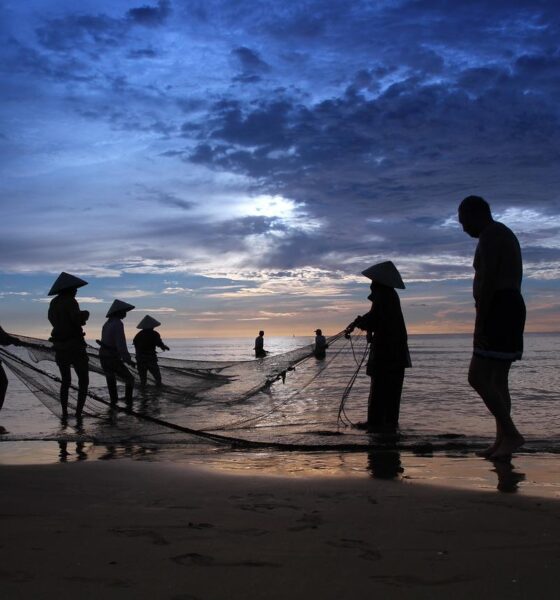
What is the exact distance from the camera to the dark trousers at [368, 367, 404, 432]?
23.6ft

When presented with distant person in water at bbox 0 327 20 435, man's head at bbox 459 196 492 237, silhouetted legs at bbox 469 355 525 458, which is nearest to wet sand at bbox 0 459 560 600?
silhouetted legs at bbox 469 355 525 458

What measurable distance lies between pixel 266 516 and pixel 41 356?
625 cm

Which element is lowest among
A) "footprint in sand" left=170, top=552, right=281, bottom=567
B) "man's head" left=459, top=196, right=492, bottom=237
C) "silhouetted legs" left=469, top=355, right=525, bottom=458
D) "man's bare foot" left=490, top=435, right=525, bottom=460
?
"man's bare foot" left=490, top=435, right=525, bottom=460

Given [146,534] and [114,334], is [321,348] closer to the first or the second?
[114,334]

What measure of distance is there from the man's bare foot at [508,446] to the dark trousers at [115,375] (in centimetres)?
559

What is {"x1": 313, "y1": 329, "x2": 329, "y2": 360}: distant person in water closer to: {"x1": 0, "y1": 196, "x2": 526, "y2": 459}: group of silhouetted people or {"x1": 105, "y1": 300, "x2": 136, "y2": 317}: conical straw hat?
{"x1": 0, "y1": 196, "x2": 526, "y2": 459}: group of silhouetted people

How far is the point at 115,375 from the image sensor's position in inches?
352

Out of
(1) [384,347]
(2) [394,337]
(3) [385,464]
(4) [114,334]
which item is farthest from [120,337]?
(3) [385,464]

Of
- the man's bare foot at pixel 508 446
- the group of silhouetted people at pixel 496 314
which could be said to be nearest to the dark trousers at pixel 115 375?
the group of silhouetted people at pixel 496 314

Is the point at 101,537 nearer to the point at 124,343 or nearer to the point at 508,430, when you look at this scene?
the point at 508,430

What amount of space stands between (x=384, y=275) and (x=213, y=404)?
3.56 metres

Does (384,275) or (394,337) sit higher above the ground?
(384,275)

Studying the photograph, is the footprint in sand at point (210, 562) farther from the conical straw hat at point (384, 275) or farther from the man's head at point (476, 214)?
the conical straw hat at point (384, 275)

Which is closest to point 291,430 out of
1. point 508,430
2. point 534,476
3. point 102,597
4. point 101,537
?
point 508,430
